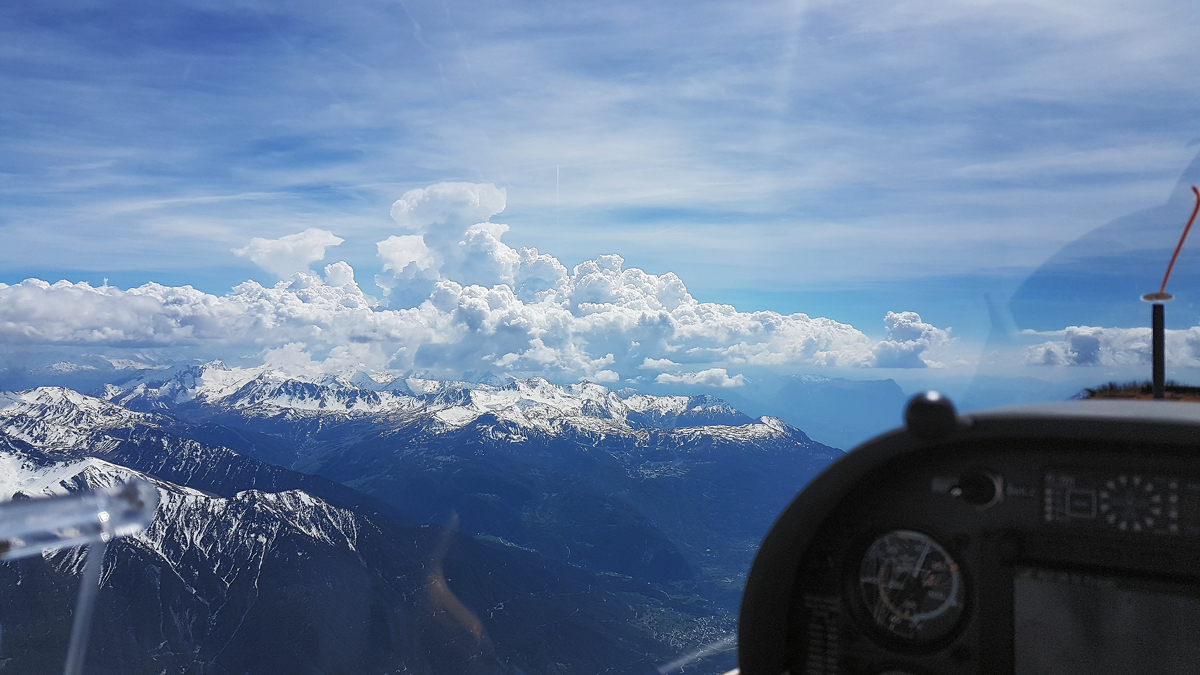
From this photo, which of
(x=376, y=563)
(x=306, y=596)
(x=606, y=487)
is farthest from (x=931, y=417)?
(x=606, y=487)

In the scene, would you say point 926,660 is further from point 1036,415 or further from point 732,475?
point 732,475

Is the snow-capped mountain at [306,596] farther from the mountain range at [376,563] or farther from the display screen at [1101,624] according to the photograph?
the display screen at [1101,624]

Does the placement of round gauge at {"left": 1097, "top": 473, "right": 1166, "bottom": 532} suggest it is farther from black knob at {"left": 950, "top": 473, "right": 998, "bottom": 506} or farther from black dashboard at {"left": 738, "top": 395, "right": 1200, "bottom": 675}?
black knob at {"left": 950, "top": 473, "right": 998, "bottom": 506}

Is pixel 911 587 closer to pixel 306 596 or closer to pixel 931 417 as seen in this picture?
pixel 931 417

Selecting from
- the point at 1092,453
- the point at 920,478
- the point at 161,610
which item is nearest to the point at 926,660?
the point at 920,478

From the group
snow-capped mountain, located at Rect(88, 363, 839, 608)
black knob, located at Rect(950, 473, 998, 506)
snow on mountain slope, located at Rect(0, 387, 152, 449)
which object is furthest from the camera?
snow-capped mountain, located at Rect(88, 363, 839, 608)

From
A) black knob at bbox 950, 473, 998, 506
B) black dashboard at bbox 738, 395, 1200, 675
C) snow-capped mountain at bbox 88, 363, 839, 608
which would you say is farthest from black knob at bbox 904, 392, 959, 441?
snow-capped mountain at bbox 88, 363, 839, 608
